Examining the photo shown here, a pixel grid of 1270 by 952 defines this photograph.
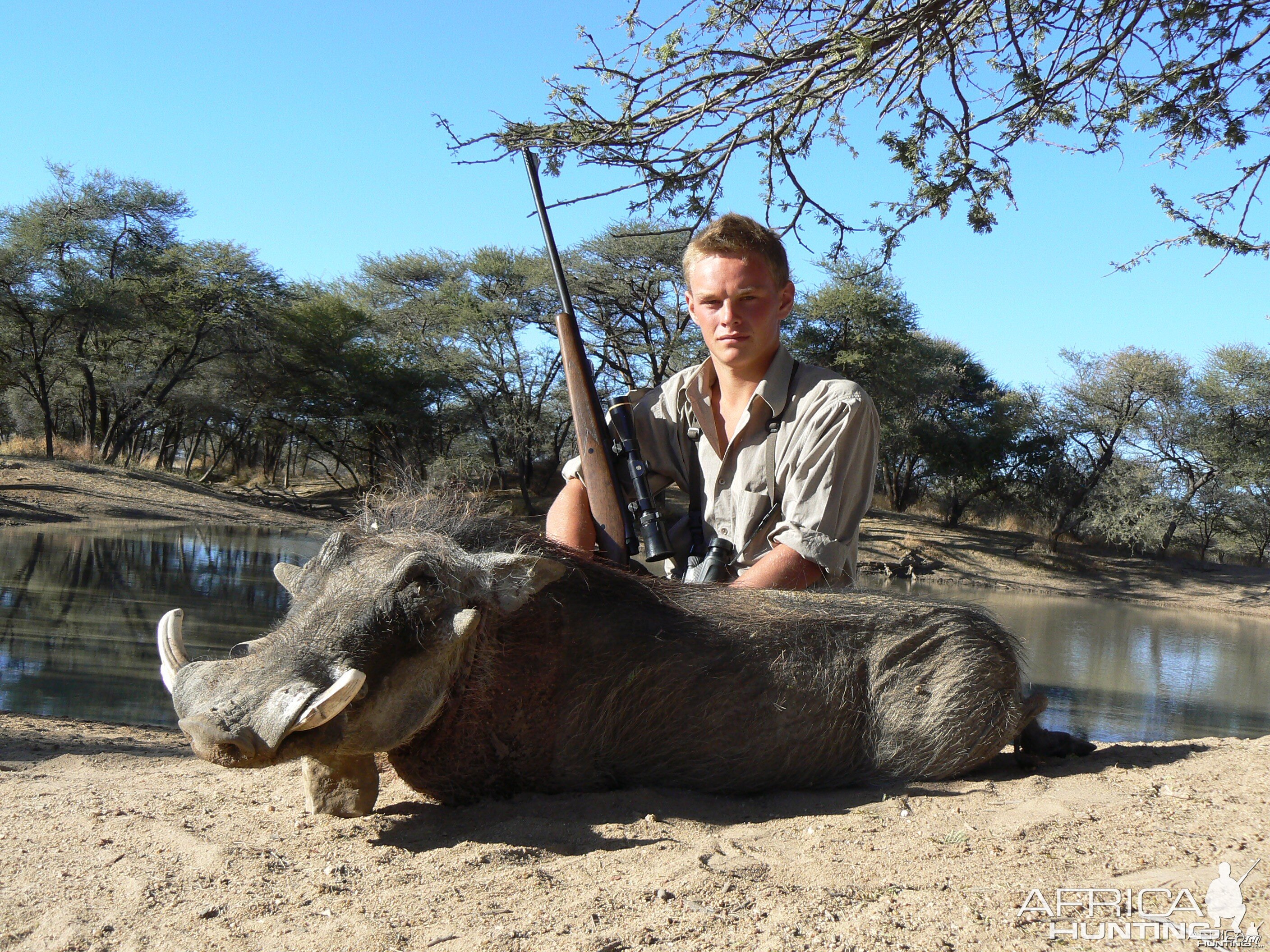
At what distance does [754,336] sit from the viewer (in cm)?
354

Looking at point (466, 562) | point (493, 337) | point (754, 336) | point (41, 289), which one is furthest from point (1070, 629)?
point (41, 289)

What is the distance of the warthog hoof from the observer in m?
3.49

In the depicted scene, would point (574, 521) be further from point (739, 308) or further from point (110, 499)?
point (110, 499)

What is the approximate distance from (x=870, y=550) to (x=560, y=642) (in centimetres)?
2333

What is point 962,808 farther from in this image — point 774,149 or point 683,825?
point 774,149

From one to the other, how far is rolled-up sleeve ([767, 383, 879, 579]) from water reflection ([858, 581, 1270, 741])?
79 cm

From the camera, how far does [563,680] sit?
282 cm

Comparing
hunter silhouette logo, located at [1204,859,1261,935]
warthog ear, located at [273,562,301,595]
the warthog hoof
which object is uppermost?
warthog ear, located at [273,562,301,595]

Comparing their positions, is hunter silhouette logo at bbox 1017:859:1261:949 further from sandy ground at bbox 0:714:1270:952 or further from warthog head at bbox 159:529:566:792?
warthog head at bbox 159:529:566:792

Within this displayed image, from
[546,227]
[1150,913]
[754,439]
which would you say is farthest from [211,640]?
[1150,913]

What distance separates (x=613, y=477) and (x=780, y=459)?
619 millimetres

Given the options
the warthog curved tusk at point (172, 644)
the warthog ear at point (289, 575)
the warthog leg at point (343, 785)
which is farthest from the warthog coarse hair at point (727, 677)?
the warthog curved tusk at point (172, 644)

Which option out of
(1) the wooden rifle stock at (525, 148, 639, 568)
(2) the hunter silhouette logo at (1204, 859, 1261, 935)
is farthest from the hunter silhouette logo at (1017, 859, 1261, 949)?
(1) the wooden rifle stock at (525, 148, 639, 568)

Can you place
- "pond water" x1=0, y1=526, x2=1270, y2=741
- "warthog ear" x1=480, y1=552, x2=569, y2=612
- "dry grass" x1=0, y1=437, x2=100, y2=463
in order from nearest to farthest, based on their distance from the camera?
"warthog ear" x1=480, y1=552, x2=569, y2=612 → "pond water" x1=0, y1=526, x2=1270, y2=741 → "dry grass" x1=0, y1=437, x2=100, y2=463
